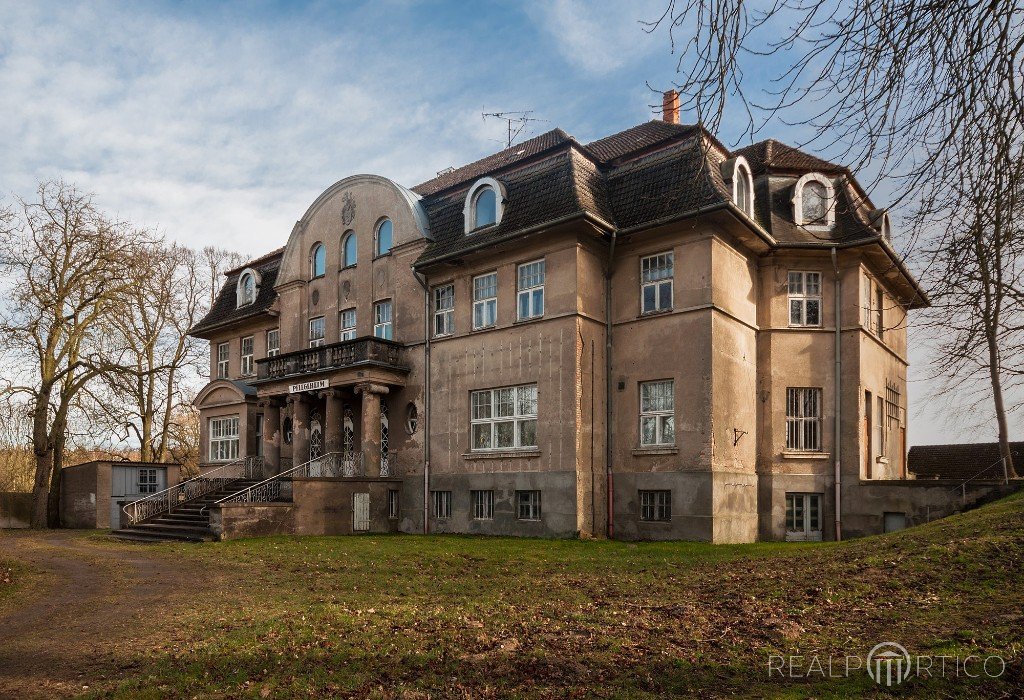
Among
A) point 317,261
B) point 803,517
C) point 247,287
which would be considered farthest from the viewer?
point 247,287

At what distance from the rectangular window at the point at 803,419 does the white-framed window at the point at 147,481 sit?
2577cm

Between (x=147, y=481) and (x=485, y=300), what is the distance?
724 inches

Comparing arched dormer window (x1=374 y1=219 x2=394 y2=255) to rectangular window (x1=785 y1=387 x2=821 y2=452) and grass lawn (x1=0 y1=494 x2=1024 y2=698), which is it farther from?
grass lawn (x1=0 y1=494 x2=1024 y2=698)

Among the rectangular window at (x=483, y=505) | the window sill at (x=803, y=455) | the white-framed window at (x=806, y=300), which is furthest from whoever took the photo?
the white-framed window at (x=806, y=300)

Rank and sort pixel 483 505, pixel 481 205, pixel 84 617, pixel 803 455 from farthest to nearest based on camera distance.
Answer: pixel 481 205 → pixel 483 505 → pixel 803 455 → pixel 84 617

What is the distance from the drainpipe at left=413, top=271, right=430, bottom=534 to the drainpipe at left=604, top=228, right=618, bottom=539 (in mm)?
6185

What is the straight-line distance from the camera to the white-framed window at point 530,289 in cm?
2300

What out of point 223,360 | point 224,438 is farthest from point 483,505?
point 223,360

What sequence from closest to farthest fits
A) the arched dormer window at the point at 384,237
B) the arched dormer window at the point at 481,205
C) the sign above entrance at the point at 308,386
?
the arched dormer window at the point at 481,205
the sign above entrance at the point at 308,386
the arched dormer window at the point at 384,237

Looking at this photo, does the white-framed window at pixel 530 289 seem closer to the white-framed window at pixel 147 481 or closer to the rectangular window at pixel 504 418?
the rectangular window at pixel 504 418

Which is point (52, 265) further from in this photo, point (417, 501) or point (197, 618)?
point (197, 618)

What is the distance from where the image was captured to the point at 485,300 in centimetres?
2450

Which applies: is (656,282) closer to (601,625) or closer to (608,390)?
(608,390)

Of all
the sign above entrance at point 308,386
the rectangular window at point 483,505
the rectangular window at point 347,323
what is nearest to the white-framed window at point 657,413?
the rectangular window at point 483,505
